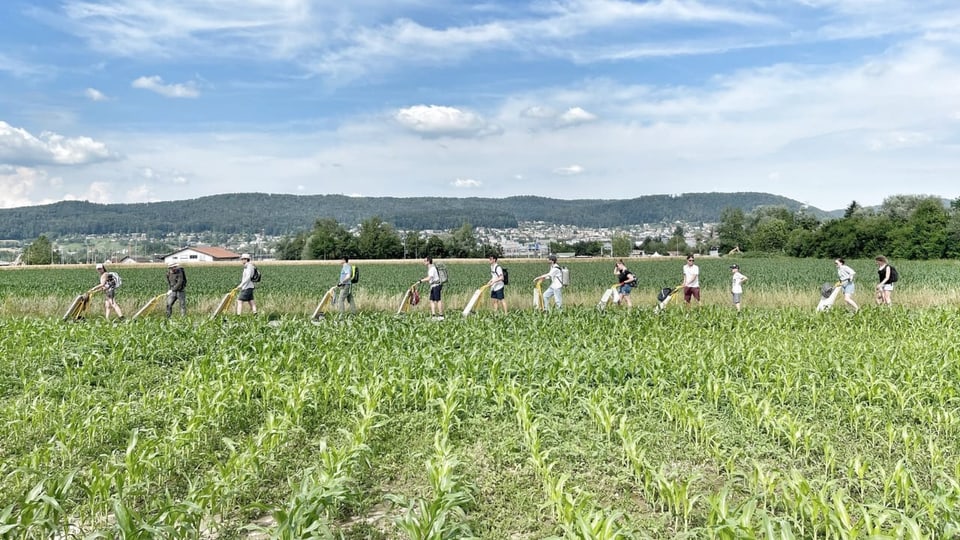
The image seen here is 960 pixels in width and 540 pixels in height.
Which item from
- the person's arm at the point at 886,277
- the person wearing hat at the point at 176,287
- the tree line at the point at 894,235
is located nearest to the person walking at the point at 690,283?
the person's arm at the point at 886,277

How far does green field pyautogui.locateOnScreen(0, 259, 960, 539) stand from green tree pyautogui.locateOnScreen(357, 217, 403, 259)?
239ft

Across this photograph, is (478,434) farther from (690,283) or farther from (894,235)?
(894,235)

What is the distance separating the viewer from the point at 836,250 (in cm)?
7050

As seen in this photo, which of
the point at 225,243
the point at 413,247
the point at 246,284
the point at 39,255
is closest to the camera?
the point at 246,284

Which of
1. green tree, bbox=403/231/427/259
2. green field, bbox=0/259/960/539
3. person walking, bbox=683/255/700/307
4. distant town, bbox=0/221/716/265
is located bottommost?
distant town, bbox=0/221/716/265

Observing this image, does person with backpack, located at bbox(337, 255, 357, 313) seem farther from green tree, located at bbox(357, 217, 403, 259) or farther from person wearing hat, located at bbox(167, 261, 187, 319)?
green tree, located at bbox(357, 217, 403, 259)

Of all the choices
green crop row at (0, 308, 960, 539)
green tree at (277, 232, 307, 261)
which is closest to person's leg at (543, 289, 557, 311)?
green crop row at (0, 308, 960, 539)

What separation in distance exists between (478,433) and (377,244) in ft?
262

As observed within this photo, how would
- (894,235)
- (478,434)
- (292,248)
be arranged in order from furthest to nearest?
1. (292,248)
2. (894,235)
3. (478,434)

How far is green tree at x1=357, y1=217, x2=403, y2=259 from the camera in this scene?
→ 85062 millimetres

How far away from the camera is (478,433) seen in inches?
265

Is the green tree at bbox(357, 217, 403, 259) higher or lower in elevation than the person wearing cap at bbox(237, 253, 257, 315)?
lower

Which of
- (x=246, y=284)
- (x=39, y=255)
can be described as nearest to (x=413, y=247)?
(x=39, y=255)

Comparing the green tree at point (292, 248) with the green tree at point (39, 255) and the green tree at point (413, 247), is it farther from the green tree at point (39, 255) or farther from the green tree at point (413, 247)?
the green tree at point (39, 255)
